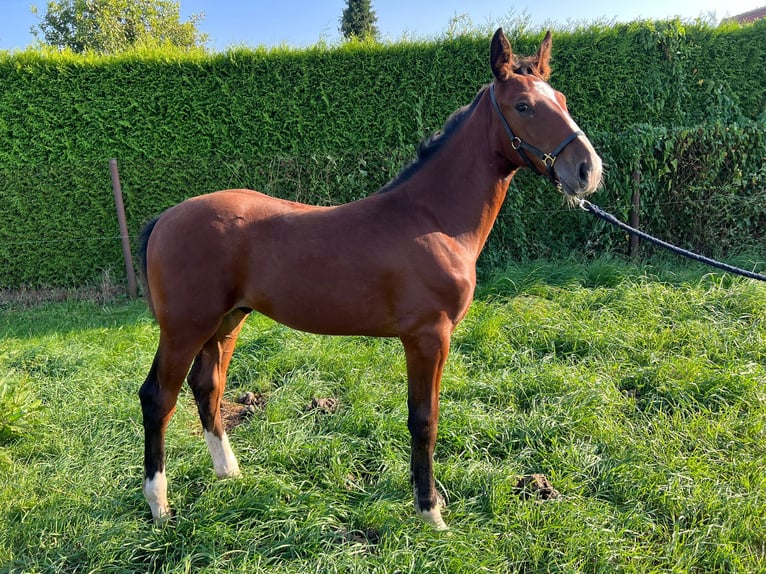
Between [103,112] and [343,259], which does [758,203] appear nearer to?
[343,259]

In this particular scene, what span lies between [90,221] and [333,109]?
3.65 m

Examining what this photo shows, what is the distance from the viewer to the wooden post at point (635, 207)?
19.8 ft

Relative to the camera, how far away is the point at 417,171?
226 centimetres

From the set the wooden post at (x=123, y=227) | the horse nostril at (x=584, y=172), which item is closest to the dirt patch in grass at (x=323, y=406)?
the horse nostril at (x=584, y=172)

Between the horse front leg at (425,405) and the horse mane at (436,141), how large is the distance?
77 centimetres

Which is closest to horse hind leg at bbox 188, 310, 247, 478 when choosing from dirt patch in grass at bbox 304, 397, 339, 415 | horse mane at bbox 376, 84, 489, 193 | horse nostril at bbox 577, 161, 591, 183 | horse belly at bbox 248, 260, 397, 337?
horse belly at bbox 248, 260, 397, 337

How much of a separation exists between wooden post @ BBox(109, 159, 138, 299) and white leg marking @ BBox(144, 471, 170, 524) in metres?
4.49

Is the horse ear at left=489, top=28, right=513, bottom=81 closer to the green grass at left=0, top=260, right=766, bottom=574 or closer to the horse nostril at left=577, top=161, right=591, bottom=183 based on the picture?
the horse nostril at left=577, top=161, right=591, bottom=183

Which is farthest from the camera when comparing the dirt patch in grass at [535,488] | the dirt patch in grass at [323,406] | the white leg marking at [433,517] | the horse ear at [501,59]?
the dirt patch in grass at [323,406]

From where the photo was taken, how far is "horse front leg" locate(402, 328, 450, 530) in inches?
82.8

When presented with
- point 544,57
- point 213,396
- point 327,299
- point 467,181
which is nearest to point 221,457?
point 213,396

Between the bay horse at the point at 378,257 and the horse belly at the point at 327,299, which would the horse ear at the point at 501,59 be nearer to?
the bay horse at the point at 378,257

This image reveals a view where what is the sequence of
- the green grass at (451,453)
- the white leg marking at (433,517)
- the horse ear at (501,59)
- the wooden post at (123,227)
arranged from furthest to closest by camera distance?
1. the wooden post at (123,227)
2. the white leg marking at (433,517)
3. the green grass at (451,453)
4. the horse ear at (501,59)

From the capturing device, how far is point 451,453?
275 cm
